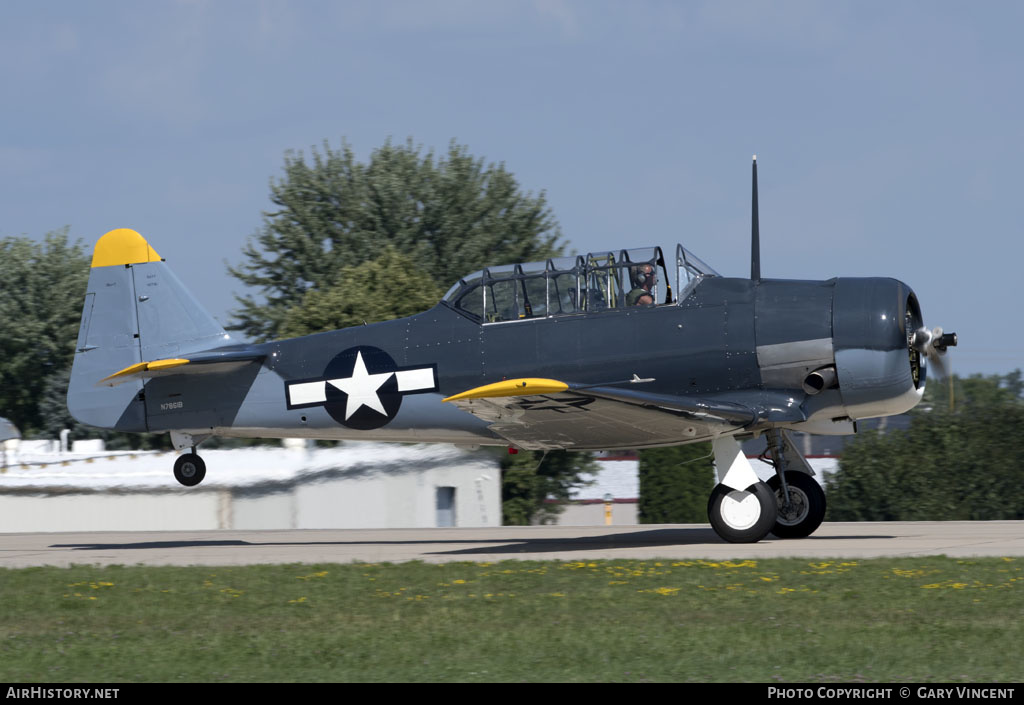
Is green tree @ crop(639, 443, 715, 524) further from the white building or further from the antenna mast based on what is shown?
the antenna mast

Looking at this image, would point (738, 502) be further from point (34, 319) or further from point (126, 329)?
point (34, 319)

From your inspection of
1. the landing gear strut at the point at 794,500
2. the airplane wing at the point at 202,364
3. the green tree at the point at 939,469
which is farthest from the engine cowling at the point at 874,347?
the green tree at the point at 939,469

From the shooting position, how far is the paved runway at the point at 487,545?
12.2 m

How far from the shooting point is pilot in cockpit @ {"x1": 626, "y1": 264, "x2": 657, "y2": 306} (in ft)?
43.2

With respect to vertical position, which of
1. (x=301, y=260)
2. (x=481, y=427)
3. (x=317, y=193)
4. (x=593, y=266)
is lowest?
(x=481, y=427)

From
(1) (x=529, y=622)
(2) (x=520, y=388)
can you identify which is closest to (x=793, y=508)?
(2) (x=520, y=388)

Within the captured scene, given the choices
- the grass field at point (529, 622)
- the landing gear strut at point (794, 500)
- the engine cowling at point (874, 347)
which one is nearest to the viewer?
the grass field at point (529, 622)

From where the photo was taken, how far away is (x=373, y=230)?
41.9 meters

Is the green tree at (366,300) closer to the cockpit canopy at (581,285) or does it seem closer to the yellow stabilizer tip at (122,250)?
the yellow stabilizer tip at (122,250)

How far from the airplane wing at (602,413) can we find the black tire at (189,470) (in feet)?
13.9

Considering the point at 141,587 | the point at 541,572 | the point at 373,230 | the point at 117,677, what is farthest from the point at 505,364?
the point at 373,230

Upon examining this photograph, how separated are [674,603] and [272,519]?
41.5 feet

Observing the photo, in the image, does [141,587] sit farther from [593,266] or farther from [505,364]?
[593,266]

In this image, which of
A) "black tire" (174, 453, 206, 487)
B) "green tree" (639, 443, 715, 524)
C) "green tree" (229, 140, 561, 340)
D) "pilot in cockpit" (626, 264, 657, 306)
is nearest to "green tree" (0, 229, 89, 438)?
"green tree" (229, 140, 561, 340)
